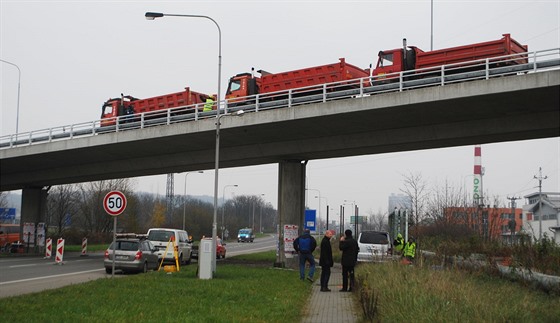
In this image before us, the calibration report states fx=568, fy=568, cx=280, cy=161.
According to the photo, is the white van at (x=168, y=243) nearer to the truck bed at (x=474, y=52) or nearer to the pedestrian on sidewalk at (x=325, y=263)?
the pedestrian on sidewalk at (x=325, y=263)

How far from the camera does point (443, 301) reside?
28.7 ft

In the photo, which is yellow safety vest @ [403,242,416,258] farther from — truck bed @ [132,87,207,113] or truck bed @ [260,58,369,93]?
truck bed @ [132,87,207,113]

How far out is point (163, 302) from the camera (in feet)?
41.4

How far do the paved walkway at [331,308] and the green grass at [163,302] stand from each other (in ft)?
0.98

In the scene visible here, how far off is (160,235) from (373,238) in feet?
35.5

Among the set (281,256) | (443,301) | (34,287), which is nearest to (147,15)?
(34,287)

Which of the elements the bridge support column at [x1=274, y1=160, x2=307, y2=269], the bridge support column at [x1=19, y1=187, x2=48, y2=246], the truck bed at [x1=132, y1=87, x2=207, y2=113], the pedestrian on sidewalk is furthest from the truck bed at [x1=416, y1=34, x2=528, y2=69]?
the bridge support column at [x1=19, y1=187, x2=48, y2=246]

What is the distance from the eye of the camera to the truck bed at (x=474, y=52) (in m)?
22.8

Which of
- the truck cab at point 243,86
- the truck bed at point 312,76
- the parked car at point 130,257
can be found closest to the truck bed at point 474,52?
the truck bed at point 312,76

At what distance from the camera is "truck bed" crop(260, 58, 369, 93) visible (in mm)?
27953

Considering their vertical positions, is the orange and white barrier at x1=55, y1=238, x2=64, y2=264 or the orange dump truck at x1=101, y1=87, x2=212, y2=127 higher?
the orange dump truck at x1=101, y1=87, x2=212, y2=127

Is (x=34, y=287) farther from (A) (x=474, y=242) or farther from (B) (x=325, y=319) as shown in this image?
(A) (x=474, y=242)

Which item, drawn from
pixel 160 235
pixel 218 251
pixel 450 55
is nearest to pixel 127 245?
pixel 160 235

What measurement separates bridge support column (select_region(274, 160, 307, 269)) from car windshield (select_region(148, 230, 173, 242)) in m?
5.69
